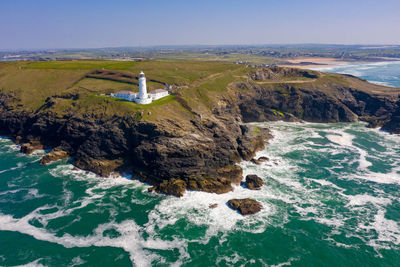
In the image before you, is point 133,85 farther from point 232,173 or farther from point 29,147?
point 232,173

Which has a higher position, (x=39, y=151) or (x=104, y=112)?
(x=104, y=112)

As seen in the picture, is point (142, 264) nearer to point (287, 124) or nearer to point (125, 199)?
point (125, 199)

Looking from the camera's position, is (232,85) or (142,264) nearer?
(142,264)

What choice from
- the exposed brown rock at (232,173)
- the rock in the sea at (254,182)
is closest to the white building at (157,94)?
the exposed brown rock at (232,173)

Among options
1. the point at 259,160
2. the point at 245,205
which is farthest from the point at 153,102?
the point at 245,205

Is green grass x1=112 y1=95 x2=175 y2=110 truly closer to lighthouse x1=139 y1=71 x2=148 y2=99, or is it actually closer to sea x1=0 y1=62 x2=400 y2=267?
lighthouse x1=139 y1=71 x2=148 y2=99

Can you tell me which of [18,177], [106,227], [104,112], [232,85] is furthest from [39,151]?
[232,85]
